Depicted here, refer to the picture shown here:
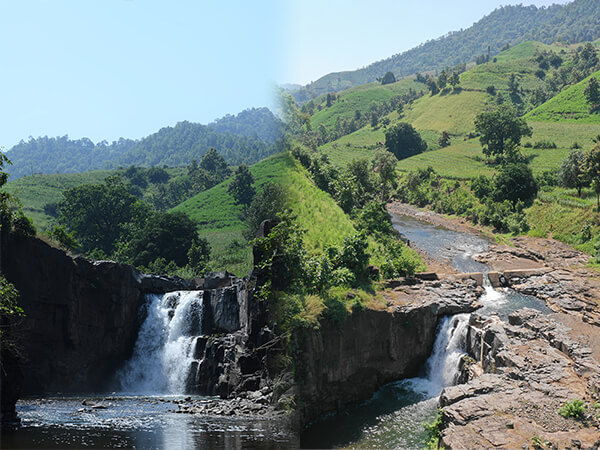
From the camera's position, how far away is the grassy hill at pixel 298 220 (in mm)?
25328

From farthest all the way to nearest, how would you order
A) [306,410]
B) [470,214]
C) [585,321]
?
[470,214]
[585,321]
[306,410]

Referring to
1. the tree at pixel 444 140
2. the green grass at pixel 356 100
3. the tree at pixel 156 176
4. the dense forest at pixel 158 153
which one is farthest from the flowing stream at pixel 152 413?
the dense forest at pixel 158 153

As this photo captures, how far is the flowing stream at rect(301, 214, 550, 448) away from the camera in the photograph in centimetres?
1616

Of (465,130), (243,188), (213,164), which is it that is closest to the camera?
(243,188)

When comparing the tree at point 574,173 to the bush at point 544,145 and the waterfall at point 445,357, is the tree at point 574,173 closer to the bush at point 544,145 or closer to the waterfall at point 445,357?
the bush at point 544,145

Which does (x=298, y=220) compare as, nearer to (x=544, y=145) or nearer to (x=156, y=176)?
(x=544, y=145)

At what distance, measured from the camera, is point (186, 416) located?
18.4m

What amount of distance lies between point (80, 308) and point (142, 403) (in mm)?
7045

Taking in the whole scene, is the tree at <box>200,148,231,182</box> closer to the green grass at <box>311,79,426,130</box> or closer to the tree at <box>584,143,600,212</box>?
the green grass at <box>311,79,426,130</box>

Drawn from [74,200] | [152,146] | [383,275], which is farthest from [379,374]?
[152,146]

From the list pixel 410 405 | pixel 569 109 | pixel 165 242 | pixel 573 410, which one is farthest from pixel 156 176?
pixel 573 410

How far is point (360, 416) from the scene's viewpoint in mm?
18031

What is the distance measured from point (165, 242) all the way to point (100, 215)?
1591 cm

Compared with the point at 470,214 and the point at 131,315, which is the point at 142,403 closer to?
the point at 131,315
